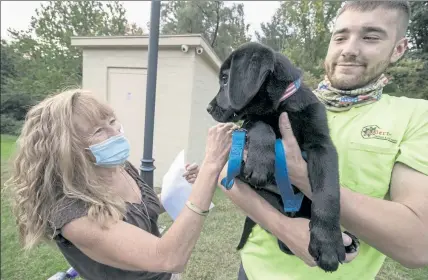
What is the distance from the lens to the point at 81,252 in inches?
66.2

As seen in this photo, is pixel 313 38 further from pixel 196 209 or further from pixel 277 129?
pixel 196 209

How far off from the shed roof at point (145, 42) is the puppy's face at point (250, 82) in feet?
19.1

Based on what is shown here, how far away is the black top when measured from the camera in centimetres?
153

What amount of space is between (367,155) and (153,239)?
3.42 ft

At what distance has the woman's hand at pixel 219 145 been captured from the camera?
1521 millimetres

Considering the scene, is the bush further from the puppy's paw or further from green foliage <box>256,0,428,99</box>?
the puppy's paw

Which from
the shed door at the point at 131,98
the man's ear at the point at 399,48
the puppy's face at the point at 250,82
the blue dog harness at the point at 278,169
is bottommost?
the shed door at the point at 131,98

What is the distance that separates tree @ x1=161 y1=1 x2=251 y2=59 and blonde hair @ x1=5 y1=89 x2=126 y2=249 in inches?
159

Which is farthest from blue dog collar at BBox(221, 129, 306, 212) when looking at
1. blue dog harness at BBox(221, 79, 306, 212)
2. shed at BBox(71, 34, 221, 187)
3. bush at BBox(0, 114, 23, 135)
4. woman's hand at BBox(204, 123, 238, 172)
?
bush at BBox(0, 114, 23, 135)

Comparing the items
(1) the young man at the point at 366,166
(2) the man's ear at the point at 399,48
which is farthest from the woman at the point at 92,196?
(2) the man's ear at the point at 399,48

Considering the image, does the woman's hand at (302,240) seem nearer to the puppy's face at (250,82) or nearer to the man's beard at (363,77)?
the puppy's face at (250,82)

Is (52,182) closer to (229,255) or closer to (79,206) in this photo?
(79,206)

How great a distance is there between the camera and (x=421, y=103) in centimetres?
136

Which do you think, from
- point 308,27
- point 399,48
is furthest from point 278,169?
point 308,27
